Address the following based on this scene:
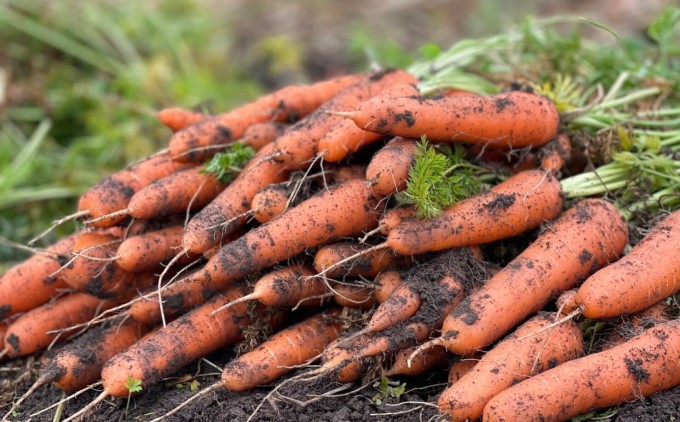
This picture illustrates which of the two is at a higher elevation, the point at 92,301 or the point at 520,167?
the point at 520,167

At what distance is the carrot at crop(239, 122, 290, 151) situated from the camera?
3.52 metres

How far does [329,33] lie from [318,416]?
6.25 metres

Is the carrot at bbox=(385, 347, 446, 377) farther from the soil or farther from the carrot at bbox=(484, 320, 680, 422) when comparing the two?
the carrot at bbox=(484, 320, 680, 422)

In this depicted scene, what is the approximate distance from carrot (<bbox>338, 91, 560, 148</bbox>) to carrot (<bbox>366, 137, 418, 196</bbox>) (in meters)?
0.11

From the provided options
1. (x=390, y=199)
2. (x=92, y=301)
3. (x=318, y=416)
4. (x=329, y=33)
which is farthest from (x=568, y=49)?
(x=329, y=33)

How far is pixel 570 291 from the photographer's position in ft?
9.57

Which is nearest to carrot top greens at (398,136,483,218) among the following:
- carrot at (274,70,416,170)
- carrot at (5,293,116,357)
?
carrot at (274,70,416,170)

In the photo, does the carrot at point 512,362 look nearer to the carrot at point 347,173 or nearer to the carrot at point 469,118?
the carrot at point 469,118

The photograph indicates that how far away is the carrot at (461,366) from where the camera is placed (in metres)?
2.81

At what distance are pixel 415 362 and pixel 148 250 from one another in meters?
1.28

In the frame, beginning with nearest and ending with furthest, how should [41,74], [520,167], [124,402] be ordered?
[124,402] → [520,167] → [41,74]

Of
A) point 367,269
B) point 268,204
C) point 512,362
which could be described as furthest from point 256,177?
point 512,362

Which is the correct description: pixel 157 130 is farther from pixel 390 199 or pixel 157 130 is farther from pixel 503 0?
pixel 503 0

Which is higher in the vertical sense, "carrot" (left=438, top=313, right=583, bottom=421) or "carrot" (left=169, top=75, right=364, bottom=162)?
"carrot" (left=169, top=75, right=364, bottom=162)
